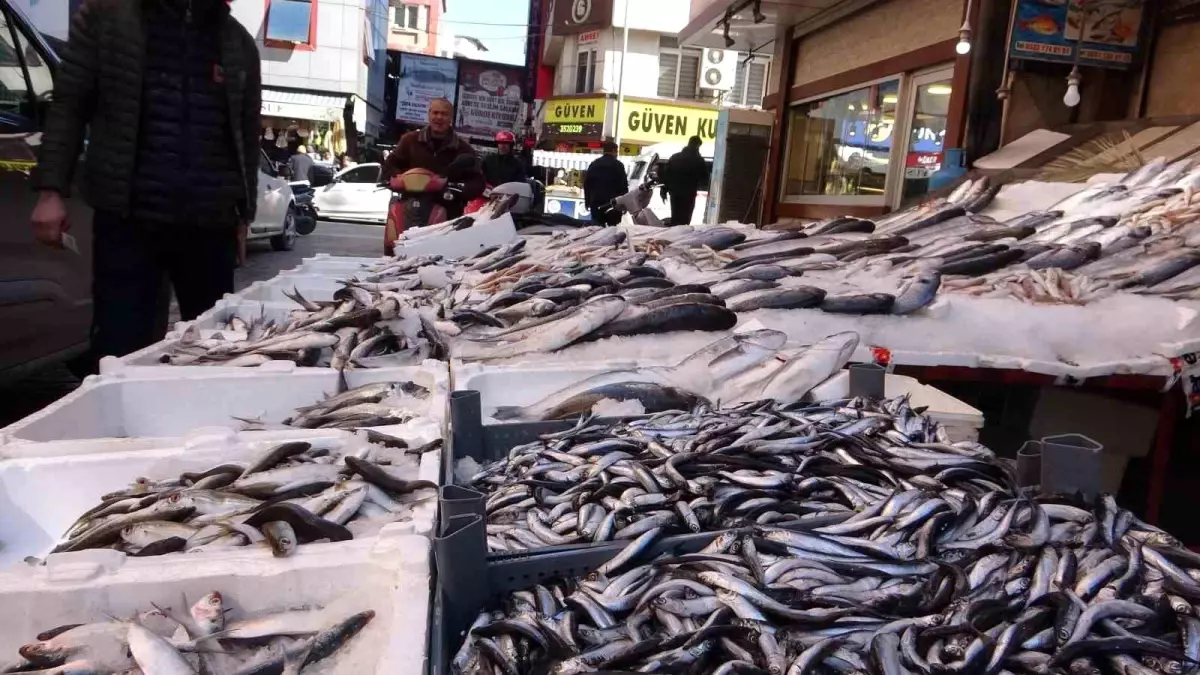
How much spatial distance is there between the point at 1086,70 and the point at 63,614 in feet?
31.6

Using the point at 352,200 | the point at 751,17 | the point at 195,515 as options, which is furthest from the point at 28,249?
the point at 352,200

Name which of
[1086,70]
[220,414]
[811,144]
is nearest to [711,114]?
[811,144]

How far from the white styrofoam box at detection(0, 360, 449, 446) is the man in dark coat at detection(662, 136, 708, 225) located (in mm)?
10716

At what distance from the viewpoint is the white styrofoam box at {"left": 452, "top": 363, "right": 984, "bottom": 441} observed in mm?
2815

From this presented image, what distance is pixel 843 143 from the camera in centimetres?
1207

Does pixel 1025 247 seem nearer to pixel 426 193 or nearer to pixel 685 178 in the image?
pixel 426 193

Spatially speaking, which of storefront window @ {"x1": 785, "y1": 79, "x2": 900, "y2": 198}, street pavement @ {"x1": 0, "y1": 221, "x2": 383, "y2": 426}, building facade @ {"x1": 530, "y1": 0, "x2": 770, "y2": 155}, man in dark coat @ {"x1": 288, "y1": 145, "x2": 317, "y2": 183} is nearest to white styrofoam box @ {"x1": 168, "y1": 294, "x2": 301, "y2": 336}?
street pavement @ {"x1": 0, "y1": 221, "x2": 383, "y2": 426}

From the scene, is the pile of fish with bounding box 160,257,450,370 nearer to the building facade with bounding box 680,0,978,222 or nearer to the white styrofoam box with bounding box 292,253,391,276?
the white styrofoam box with bounding box 292,253,391,276

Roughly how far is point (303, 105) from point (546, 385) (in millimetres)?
32977

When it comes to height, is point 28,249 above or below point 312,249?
above

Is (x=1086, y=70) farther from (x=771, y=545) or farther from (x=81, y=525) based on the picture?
(x=81, y=525)

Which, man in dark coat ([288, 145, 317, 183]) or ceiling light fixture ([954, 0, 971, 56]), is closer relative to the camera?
ceiling light fixture ([954, 0, 971, 56])

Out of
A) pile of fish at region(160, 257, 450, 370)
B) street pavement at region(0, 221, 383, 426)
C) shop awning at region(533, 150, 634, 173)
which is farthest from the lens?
shop awning at region(533, 150, 634, 173)

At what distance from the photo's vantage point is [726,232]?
19.1 feet
